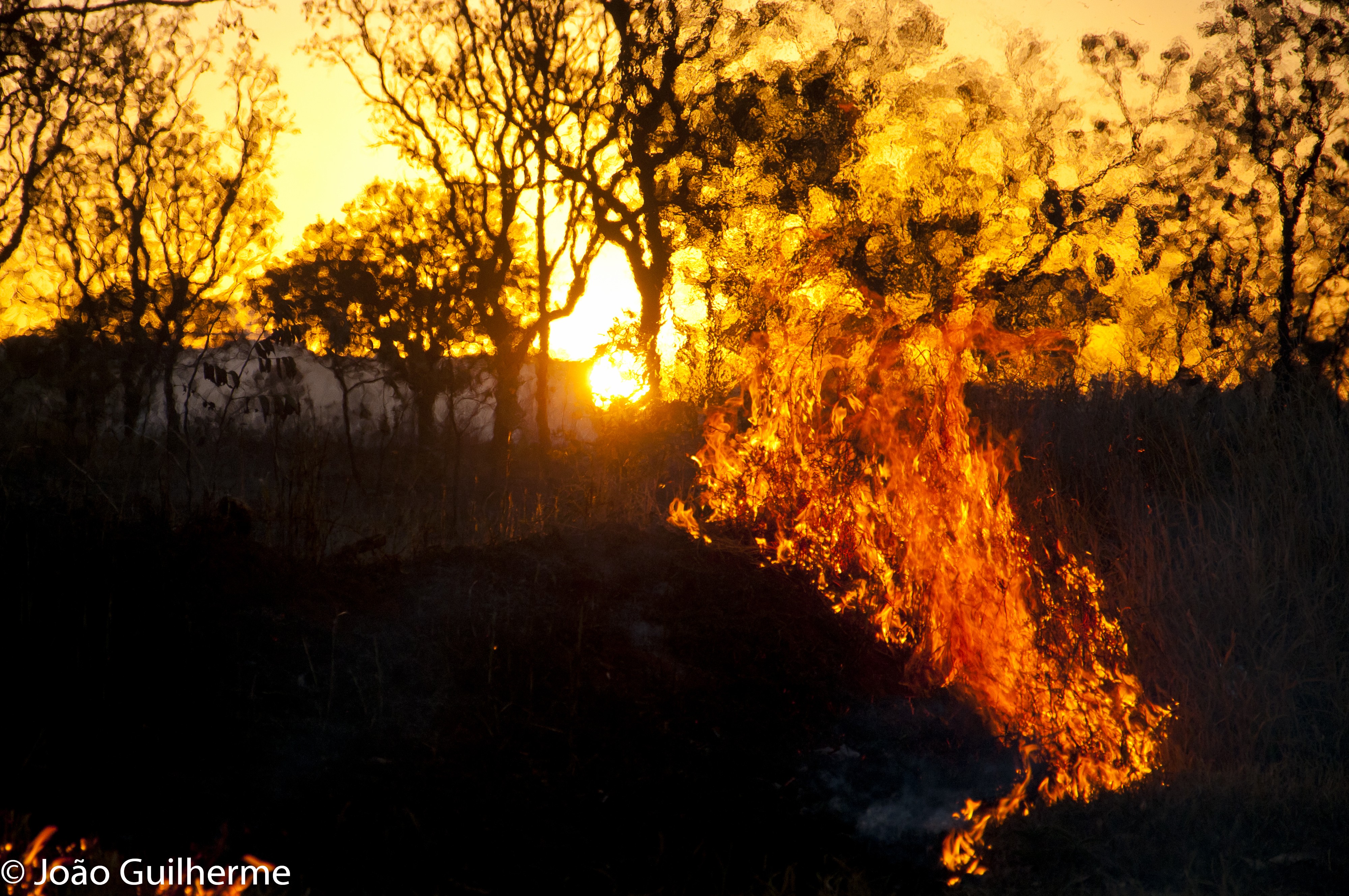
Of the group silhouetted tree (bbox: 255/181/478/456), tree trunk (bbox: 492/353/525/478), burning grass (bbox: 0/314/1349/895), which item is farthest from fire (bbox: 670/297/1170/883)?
silhouetted tree (bbox: 255/181/478/456)

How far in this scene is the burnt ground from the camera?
13.6 feet

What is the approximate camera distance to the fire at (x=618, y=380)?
14.8m

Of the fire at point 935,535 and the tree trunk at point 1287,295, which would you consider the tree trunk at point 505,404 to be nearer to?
the fire at point 935,535

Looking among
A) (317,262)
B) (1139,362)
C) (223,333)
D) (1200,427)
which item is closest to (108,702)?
(223,333)

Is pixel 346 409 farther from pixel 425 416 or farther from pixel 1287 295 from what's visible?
pixel 1287 295

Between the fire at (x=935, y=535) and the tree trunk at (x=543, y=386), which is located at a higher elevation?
the tree trunk at (x=543, y=386)

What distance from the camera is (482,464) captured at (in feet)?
68.6

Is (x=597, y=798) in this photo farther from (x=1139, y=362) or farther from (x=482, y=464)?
(x=482, y=464)

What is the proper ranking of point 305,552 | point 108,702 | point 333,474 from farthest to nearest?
point 333,474
point 305,552
point 108,702

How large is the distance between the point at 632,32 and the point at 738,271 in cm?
592

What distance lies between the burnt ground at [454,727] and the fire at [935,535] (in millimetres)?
355

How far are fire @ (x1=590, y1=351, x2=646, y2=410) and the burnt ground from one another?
804cm

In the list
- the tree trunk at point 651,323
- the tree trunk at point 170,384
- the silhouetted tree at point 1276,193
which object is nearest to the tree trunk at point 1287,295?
the silhouetted tree at point 1276,193

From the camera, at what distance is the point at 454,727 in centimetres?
503
